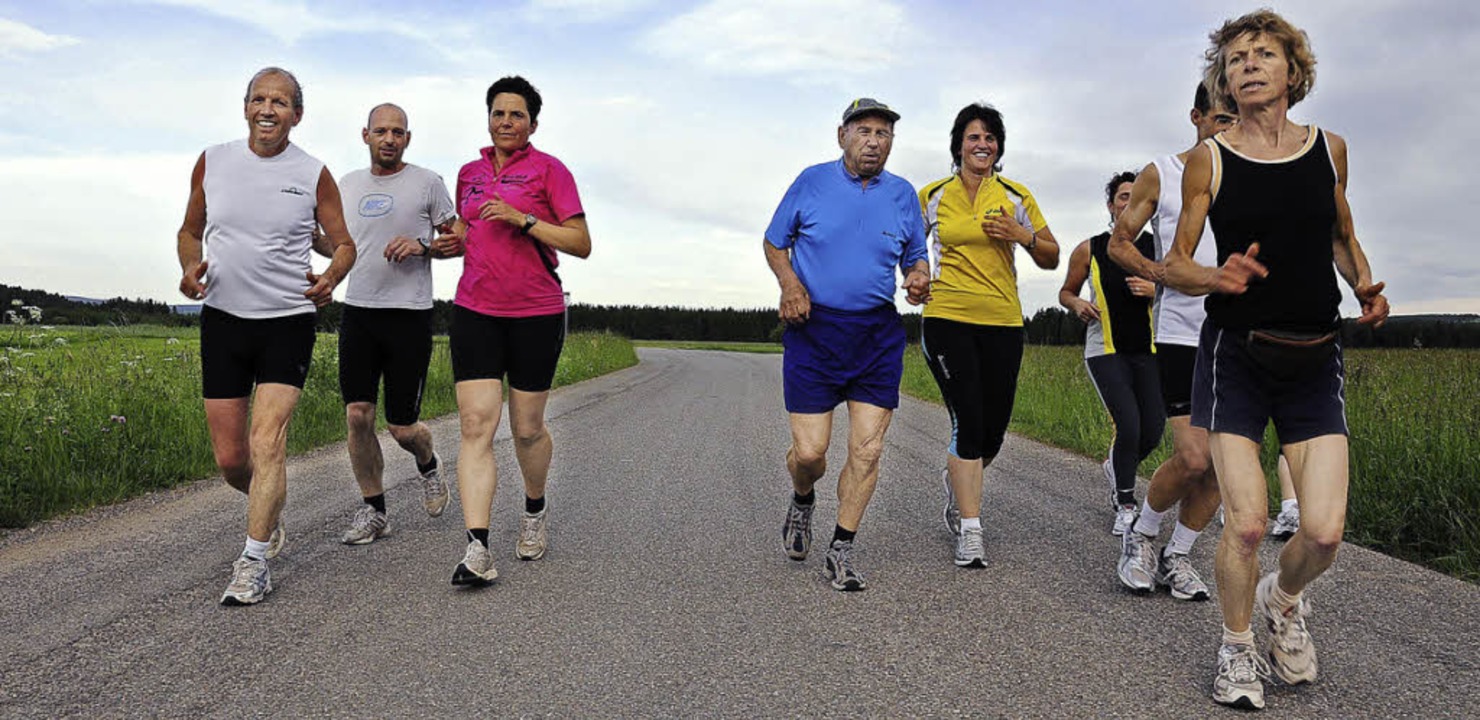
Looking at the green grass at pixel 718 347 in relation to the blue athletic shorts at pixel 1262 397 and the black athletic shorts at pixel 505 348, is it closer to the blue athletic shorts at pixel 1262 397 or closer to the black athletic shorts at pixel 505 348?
the black athletic shorts at pixel 505 348

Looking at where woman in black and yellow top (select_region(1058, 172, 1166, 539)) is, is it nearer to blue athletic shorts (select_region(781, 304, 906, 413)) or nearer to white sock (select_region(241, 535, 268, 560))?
blue athletic shorts (select_region(781, 304, 906, 413))

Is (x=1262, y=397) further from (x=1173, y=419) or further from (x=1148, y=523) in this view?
(x=1173, y=419)

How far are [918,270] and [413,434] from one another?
303 centimetres

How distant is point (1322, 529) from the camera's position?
10.5ft

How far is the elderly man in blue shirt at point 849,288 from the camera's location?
187 inches

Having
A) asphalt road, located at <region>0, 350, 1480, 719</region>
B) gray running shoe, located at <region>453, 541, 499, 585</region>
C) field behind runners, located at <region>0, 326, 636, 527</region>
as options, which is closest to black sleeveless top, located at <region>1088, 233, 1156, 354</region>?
asphalt road, located at <region>0, 350, 1480, 719</region>

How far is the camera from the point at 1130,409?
5770 mm

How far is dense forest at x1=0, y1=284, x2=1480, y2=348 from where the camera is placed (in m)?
9.39

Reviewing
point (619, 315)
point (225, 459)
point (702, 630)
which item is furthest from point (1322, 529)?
point (619, 315)

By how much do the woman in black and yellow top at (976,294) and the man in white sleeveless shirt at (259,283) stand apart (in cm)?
297

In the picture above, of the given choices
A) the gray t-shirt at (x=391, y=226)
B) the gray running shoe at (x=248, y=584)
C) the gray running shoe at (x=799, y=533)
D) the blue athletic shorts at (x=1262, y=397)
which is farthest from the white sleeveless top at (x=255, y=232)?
the blue athletic shorts at (x=1262, y=397)

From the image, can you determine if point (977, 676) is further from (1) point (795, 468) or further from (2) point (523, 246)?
(2) point (523, 246)

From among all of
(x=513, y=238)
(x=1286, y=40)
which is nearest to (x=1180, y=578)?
(x=1286, y=40)

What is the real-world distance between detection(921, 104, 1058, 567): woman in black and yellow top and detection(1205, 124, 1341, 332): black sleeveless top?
1.86 metres
